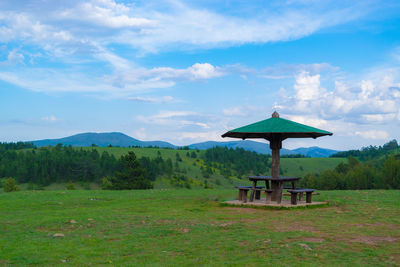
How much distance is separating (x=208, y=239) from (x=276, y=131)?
8.57 m

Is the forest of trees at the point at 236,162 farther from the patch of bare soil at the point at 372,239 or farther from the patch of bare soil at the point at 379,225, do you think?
the patch of bare soil at the point at 372,239

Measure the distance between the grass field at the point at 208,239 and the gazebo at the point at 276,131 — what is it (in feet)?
12.7

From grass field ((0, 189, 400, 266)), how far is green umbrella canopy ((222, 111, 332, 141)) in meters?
3.90

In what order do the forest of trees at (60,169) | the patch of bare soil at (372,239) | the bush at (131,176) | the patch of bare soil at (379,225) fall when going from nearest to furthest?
1. the patch of bare soil at (372,239)
2. the patch of bare soil at (379,225)
3. the bush at (131,176)
4. the forest of trees at (60,169)

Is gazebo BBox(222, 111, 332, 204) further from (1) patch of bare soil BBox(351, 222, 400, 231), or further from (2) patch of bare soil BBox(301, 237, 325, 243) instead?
(2) patch of bare soil BBox(301, 237, 325, 243)

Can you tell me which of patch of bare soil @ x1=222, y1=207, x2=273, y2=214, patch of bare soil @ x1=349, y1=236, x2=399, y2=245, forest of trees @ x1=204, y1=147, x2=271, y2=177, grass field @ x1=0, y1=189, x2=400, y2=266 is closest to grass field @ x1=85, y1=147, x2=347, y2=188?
forest of trees @ x1=204, y1=147, x2=271, y2=177

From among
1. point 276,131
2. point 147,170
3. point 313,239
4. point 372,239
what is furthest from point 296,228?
point 147,170

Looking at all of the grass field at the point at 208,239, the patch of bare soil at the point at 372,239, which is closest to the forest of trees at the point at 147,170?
the grass field at the point at 208,239

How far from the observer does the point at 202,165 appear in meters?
166

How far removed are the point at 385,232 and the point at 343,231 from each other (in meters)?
1.18

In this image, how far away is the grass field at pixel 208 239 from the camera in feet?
24.1

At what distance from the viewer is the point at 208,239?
30.2 feet

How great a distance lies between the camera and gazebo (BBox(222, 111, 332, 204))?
1672 centimetres

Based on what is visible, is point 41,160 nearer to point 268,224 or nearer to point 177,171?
point 177,171
